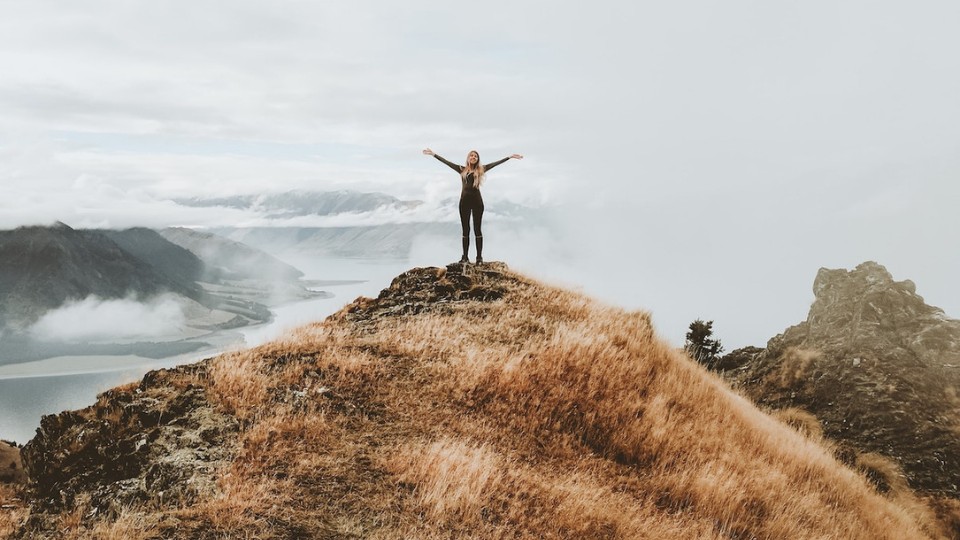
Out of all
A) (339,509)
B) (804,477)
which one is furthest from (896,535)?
(339,509)

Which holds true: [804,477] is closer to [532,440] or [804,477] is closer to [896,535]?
[896,535]

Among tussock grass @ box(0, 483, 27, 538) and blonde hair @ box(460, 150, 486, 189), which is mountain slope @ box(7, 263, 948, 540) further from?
blonde hair @ box(460, 150, 486, 189)

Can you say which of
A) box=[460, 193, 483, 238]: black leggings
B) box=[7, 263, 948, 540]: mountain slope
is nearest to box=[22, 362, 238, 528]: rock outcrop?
box=[7, 263, 948, 540]: mountain slope

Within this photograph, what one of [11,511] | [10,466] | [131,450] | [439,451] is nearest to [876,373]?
[439,451]

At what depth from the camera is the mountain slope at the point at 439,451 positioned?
23.6 feet

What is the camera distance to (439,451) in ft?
26.9

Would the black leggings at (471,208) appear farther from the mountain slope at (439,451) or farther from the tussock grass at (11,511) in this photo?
the tussock grass at (11,511)

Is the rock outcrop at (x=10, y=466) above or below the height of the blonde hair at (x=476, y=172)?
below

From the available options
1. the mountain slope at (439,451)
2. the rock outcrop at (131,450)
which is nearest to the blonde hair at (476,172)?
the mountain slope at (439,451)

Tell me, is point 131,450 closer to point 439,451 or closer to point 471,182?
point 439,451

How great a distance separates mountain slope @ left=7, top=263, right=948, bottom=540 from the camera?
23.6 ft

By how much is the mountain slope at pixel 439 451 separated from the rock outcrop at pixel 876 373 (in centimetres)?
448

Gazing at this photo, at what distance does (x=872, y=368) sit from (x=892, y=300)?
11.0 feet

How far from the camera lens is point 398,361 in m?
11.1
